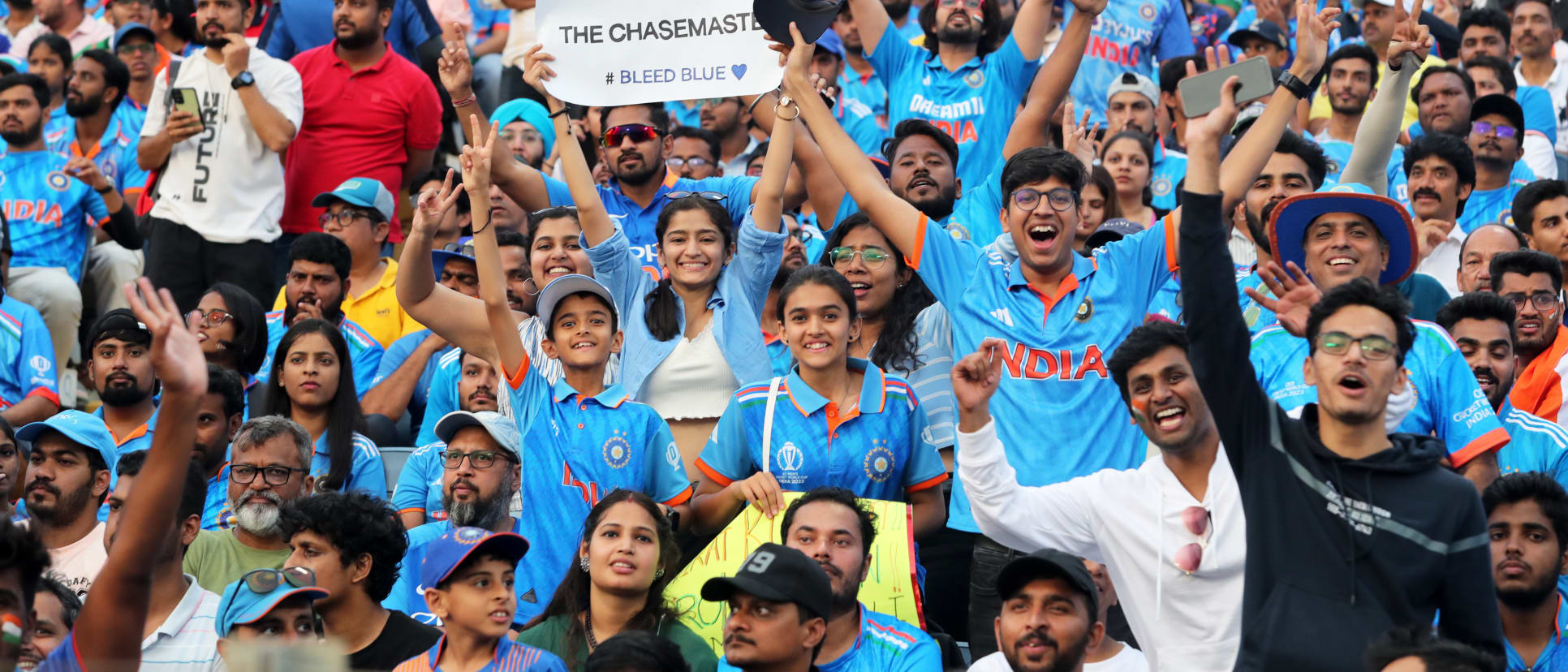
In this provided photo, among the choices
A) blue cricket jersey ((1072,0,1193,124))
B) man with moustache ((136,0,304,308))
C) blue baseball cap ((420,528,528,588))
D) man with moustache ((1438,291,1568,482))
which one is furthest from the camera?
blue cricket jersey ((1072,0,1193,124))

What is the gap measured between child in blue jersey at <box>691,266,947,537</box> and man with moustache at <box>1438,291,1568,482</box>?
6.82ft

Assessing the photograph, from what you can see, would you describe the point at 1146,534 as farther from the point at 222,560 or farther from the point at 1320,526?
the point at 222,560

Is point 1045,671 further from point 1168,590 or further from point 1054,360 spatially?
point 1054,360

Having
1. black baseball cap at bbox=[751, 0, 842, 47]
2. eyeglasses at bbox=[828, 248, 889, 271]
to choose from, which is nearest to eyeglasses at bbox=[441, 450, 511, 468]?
eyeglasses at bbox=[828, 248, 889, 271]

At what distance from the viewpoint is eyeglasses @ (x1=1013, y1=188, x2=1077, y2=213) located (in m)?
6.33

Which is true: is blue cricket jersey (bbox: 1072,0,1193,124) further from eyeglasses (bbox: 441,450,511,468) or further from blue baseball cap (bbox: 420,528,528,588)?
blue baseball cap (bbox: 420,528,528,588)

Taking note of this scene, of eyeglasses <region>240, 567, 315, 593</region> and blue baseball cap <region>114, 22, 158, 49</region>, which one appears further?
blue baseball cap <region>114, 22, 158, 49</region>

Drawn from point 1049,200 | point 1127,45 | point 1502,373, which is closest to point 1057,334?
point 1049,200

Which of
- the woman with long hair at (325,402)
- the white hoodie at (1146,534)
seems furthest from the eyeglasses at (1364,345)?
the woman with long hair at (325,402)

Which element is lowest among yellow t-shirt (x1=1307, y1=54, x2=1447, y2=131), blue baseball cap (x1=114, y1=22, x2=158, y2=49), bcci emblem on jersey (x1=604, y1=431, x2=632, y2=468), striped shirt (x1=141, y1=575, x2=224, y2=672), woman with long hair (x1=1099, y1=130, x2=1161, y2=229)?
striped shirt (x1=141, y1=575, x2=224, y2=672)

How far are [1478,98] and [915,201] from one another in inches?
155

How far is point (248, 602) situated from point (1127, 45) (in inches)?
334

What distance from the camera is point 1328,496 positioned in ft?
14.0

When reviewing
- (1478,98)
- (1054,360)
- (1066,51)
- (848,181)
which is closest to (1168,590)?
(1054,360)
